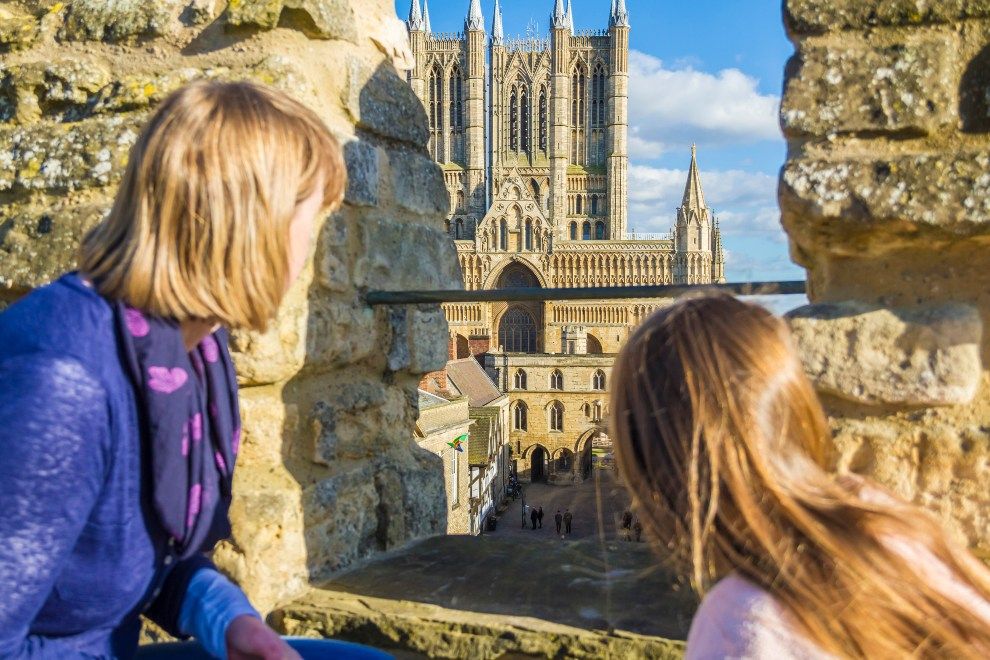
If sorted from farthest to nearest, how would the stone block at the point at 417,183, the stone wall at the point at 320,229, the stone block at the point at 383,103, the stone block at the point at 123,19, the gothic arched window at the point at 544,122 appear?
the gothic arched window at the point at 544,122
the stone block at the point at 417,183
the stone block at the point at 383,103
the stone block at the point at 123,19
the stone wall at the point at 320,229

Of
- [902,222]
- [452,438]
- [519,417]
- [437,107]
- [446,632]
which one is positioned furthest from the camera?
[437,107]

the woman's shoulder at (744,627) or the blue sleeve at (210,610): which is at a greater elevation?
the woman's shoulder at (744,627)

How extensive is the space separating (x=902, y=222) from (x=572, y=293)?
0.76 metres

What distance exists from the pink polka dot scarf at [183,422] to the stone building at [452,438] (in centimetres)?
1471

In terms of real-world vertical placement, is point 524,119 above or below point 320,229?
above

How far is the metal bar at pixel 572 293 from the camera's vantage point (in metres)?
1.87

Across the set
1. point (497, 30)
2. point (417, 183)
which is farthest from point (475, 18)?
point (417, 183)

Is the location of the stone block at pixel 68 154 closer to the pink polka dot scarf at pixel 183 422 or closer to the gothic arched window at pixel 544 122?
the pink polka dot scarf at pixel 183 422

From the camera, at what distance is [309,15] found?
2.18 meters

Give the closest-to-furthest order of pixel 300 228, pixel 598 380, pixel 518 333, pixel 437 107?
1. pixel 300 228
2. pixel 598 380
3. pixel 518 333
4. pixel 437 107

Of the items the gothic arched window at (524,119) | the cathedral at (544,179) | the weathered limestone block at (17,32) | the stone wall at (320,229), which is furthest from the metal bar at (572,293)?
the gothic arched window at (524,119)

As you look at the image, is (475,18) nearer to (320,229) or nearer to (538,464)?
(538,464)

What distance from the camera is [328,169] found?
1304 mm

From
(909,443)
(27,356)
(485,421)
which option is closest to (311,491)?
(27,356)
